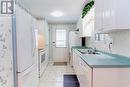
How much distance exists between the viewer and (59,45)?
913cm

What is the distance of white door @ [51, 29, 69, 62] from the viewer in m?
9.07

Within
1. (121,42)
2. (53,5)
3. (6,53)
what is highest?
(53,5)

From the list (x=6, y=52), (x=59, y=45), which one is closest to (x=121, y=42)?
(x=6, y=52)

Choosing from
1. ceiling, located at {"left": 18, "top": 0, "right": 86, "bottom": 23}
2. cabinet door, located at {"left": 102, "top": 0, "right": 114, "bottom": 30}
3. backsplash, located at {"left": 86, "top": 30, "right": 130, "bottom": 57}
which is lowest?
backsplash, located at {"left": 86, "top": 30, "right": 130, "bottom": 57}

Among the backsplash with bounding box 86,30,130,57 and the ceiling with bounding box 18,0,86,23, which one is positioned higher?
the ceiling with bounding box 18,0,86,23

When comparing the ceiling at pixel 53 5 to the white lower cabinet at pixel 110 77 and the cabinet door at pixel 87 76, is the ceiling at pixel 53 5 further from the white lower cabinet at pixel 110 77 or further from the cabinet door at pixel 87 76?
the white lower cabinet at pixel 110 77

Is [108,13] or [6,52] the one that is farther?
[108,13]

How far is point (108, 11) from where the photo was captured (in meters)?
2.23

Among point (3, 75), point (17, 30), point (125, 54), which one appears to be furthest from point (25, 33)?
point (125, 54)

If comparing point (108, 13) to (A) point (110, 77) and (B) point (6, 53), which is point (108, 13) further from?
(B) point (6, 53)

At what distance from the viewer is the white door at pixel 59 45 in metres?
9.07

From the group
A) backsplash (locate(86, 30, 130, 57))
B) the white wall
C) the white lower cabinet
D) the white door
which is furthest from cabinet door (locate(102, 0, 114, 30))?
the white door

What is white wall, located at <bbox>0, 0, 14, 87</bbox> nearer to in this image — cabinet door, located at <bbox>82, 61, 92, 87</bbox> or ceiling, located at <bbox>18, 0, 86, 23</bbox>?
cabinet door, located at <bbox>82, 61, 92, 87</bbox>

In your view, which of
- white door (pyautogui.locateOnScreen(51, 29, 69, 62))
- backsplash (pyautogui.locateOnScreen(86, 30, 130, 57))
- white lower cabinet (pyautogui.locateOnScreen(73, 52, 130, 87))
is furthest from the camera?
white door (pyautogui.locateOnScreen(51, 29, 69, 62))
